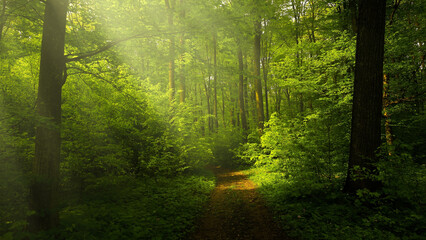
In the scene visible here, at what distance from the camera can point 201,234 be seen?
4742 mm

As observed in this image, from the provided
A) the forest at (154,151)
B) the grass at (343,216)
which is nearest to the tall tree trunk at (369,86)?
the forest at (154,151)

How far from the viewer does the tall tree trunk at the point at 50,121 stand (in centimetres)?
376

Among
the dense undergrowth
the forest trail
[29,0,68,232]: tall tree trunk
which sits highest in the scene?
[29,0,68,232]: tall tree trunk

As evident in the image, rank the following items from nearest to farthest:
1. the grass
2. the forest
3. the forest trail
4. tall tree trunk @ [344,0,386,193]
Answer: the grass
the forest
the forest trail
tall tree trunk @ [344,0,386,193]

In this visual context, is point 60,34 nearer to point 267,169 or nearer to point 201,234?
point 201,234

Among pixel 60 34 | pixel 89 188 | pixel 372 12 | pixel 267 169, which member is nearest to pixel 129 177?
pixel 89 188

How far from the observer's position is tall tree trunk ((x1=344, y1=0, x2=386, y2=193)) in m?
4.91

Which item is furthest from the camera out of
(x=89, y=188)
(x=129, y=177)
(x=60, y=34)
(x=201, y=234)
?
(x=129, y=177)

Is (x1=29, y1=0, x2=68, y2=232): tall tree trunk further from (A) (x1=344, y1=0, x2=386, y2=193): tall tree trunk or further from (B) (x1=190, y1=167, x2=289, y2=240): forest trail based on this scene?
(A) (x1=344, y1=0, x2=386, y2=193): tall tree trunk

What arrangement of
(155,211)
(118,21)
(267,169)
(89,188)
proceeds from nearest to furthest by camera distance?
(155,211)
(89,188)
(118,21)
(267,169)

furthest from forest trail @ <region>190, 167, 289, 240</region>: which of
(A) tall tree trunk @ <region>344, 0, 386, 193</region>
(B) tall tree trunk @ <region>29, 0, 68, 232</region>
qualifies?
(B) tall tree trunk @ <region>29, 0, 68, 232</region>

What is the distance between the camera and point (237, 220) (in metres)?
5.34

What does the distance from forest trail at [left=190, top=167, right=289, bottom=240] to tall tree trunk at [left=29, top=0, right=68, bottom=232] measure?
308cm

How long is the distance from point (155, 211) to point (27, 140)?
15.1 feet
